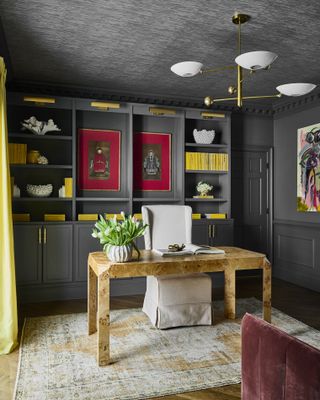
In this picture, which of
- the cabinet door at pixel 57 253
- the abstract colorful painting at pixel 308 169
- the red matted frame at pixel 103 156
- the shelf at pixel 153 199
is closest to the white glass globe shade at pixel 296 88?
the abstract colorful painting at pixel 308 169

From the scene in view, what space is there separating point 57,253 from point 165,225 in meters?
1.53

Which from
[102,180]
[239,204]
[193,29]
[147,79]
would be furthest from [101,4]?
[239,204]

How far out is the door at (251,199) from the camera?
5.80 m

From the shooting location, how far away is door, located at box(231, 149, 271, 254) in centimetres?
580

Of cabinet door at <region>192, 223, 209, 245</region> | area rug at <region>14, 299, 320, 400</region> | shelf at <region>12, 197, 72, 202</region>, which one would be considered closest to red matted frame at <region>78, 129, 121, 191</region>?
shelf at <region>12, 197, 72, 202</region>

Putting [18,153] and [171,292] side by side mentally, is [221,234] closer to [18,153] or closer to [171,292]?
[171,292]

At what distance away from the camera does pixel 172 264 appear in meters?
2.90

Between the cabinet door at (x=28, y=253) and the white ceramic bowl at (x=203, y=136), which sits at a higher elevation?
the white ceramic bowl at (x=203, y=136)

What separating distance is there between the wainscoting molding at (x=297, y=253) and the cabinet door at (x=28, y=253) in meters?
3.54

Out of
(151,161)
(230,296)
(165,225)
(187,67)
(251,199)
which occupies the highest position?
(187,67)

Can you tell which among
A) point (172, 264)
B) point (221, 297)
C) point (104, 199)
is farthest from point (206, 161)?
point (172, 264)

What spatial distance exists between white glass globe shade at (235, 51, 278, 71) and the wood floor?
85.2 inches

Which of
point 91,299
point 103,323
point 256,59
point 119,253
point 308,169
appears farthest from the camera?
point 308,169

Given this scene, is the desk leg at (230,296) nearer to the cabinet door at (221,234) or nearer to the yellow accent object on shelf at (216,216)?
the cabinet door at (221,234)
